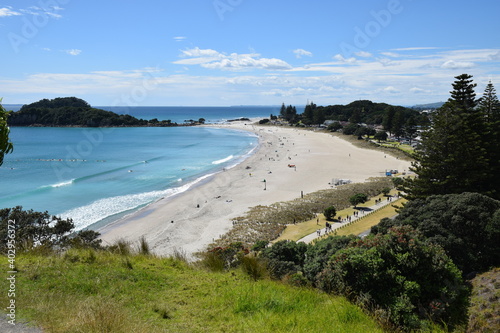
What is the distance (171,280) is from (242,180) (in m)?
34.0

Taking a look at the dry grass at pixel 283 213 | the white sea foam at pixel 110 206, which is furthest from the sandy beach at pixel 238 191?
the white sea foam at pixel 110 206

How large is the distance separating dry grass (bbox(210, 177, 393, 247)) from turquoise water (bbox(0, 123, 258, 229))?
1101 cm

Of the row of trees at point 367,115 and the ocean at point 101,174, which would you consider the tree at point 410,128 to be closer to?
the row of trees at point 367,115

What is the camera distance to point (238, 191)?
116 feet

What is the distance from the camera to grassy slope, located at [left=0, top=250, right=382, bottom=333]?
4.39 meters

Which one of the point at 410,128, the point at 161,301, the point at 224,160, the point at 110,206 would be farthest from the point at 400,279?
the point at 410,128

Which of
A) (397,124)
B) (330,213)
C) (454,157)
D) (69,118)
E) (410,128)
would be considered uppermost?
(69,118)

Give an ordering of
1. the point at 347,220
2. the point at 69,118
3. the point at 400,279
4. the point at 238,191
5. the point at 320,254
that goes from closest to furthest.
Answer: the point at 400,279 → the point at 320,254 → the point at 347,220 → the point at 238,191 → the point at 69,118

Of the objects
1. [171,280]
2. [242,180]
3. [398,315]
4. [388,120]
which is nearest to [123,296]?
[171,280]

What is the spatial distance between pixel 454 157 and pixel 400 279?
619 inches

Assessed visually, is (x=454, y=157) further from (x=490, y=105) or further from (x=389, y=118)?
(x=389, y=118)

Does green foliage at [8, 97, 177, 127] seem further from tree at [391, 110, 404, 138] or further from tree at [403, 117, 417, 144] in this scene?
tree at [403, 117, 417, 144]

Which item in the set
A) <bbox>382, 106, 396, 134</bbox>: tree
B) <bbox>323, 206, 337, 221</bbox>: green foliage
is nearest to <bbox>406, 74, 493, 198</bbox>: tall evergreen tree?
<bbox>323, 206, 337, 221</bbox>: green foliage

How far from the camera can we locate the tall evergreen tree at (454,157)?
61.8 ft
